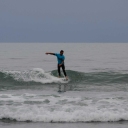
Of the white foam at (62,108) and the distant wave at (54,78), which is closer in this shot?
the white foam at (62,108)

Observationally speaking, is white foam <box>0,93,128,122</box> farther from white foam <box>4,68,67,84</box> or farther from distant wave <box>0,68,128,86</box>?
white foam <box>4,68,67,84</box>

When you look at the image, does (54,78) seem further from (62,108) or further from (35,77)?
Result: (62,108)

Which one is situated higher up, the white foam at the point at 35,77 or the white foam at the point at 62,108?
the white foam at the point at 35,77

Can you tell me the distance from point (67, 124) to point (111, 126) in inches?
50.1

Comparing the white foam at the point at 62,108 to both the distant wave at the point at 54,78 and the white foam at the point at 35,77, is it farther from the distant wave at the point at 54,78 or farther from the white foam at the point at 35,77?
the white foam at the point at 35,77

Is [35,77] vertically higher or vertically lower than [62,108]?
higher

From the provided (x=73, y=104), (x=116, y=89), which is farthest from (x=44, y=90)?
(x=73, y=104)

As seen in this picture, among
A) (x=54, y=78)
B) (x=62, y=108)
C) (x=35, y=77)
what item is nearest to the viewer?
(x=62, y=108)

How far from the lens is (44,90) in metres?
17.0

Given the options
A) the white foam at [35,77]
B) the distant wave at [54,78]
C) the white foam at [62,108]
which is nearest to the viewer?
the white foam at [62,108]

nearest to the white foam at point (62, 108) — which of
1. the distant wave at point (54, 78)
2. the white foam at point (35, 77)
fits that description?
the distant wave at point (54, 78)

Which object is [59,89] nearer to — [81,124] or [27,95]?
[27,95]

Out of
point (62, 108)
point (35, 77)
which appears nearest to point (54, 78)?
point (35, 77)

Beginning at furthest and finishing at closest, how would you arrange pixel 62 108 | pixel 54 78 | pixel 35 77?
pixel 35 77
pixel 54 78
pixel 62 108
